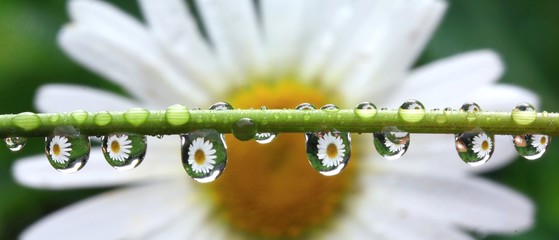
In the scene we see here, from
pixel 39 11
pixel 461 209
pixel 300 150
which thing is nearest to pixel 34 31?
pixel 39 11

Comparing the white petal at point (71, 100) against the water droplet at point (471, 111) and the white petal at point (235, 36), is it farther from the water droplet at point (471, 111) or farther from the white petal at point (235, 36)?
the water droplet at point (471, 111)

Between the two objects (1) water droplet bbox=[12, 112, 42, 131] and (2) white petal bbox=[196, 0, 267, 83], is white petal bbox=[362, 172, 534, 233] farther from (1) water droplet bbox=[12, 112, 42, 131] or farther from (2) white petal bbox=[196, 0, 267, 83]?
(1) water droplet bbox=[12, 112, 42, 131]

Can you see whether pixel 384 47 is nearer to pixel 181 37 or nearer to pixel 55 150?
pixel 181 37

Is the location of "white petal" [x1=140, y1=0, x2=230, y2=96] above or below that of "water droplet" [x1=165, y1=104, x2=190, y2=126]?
above

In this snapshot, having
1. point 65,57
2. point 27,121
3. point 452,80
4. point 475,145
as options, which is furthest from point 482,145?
point 65,57

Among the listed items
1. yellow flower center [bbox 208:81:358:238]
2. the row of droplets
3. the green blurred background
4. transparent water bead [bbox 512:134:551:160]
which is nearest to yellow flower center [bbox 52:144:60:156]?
the row of droplets

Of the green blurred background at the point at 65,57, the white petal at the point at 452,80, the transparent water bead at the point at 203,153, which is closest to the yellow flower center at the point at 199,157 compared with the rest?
the transparent water bead at the point at 203,153
